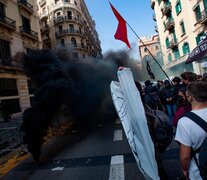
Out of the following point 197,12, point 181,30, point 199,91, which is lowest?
point 199,91

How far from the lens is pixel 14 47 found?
21.2 meters

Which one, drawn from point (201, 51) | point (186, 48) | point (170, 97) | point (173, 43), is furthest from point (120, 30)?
point (173, 43)

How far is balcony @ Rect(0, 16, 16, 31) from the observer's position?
63.0ft

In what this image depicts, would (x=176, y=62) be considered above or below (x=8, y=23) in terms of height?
below

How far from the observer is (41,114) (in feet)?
21.2

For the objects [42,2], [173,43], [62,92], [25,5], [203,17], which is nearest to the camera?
[62,92]

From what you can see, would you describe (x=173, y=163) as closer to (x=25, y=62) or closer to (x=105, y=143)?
(x=105, y=143)

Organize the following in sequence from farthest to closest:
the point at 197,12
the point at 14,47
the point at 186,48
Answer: the point at 186,48, the point at 197,12, the point at 14,47

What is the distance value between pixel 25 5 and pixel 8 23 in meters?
4.65

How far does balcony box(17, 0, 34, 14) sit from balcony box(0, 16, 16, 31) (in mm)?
2599

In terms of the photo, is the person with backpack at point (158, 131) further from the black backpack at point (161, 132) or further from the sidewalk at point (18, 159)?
the sidewalk at point (18, 159)

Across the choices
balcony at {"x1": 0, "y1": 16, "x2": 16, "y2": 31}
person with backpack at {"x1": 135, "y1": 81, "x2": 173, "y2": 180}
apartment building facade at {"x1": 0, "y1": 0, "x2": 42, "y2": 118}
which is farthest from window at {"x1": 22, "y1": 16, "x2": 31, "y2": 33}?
person with backpack at {"x1": 135, "y1": 81, "x2": 173, "y2": 180}

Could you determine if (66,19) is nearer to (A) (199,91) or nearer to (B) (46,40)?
(B) (46,40)

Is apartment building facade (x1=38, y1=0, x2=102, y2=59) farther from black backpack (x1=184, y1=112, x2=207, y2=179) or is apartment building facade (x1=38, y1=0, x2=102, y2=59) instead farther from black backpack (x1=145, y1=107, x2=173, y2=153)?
black backpack (x1=184, y1=112, x2=207, y2=179)
